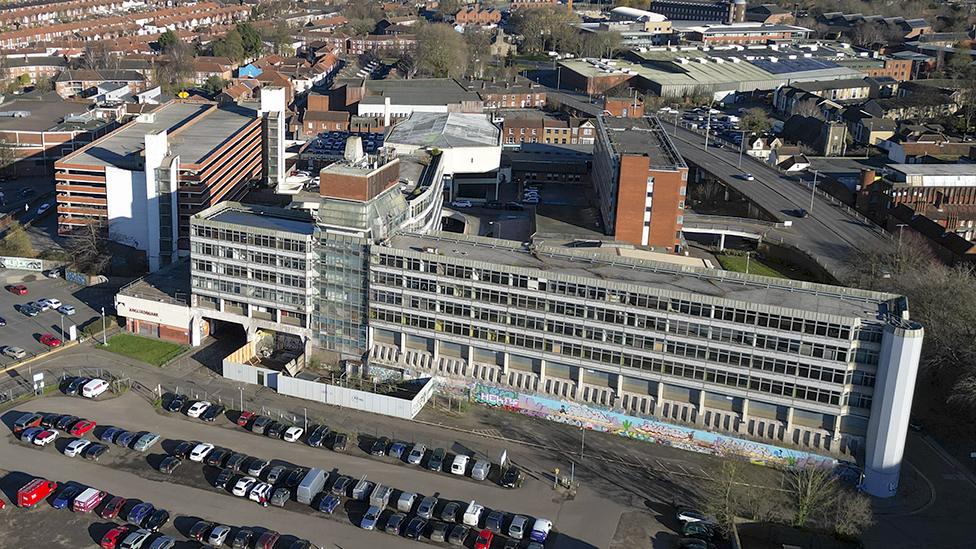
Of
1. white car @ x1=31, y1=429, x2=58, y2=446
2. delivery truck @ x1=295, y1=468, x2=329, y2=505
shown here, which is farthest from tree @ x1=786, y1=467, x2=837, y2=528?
white car @ x1=31, y1=429, x2=58, y2=446

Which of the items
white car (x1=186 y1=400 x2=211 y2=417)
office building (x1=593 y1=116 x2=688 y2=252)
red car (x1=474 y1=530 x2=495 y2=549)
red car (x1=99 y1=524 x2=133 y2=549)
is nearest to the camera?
red car (x1=99 y1=524 x2=133 y2=549)

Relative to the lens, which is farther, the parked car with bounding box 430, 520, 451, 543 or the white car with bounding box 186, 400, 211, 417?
the white car with bounding box 186, 400, 211, 417

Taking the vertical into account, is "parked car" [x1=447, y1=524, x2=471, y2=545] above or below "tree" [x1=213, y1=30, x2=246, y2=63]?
below

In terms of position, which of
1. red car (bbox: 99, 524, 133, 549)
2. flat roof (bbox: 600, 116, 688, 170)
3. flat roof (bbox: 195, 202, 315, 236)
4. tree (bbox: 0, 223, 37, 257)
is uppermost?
flat roof (bbox: 600, 116, 688, 170)

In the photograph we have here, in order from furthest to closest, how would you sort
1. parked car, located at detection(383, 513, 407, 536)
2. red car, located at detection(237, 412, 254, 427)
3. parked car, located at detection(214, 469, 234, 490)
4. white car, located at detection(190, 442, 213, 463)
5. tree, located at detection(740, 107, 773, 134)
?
1. tree, located at detection(740, 107, 773, 134)
2. red car, located at detection(237, 412, 254, 427)
3. white car, located at detection(190, 442, 213, 463)
4. parked car, located at detection(214, 469, 234, 490)
5. parked car, located at detection(383, 513, 407, 536)

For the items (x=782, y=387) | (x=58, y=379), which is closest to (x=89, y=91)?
(x=58, y=379)

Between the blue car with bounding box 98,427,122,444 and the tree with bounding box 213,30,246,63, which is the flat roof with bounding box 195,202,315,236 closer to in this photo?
the blue car with bounding box 98,427,122,444

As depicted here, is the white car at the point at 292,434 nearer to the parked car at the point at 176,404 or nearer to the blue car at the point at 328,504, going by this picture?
the blue car at the point at 328,504

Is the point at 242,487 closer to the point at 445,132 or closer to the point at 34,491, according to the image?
the point at 34,491

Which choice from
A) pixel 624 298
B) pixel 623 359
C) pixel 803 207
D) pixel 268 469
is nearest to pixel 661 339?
pixel 623 359
